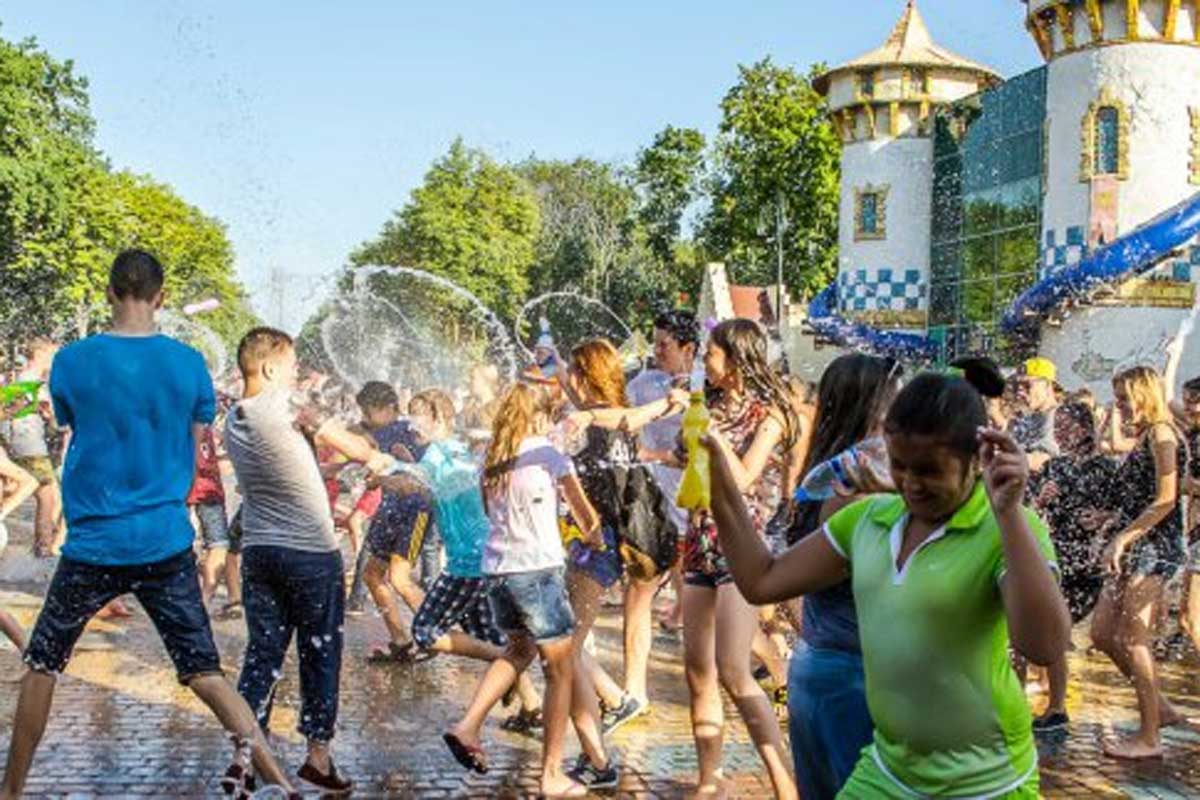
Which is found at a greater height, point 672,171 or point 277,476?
point 672,171

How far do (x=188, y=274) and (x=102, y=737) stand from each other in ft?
274

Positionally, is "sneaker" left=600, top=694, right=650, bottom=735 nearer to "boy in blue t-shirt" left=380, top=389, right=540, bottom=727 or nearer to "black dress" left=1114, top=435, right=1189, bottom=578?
"boy in blue t-shirt" left=380, top=389, right=540, bottom=727

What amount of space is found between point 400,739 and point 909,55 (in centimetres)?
2744

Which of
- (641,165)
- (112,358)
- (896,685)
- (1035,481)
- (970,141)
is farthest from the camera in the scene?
(641,165)

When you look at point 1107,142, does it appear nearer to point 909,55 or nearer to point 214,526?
point 909,55

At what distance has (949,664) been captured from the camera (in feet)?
9.48

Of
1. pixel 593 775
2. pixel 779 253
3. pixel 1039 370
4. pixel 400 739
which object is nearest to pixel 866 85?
pixel 779 253

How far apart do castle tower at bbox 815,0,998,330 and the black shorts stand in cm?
2413

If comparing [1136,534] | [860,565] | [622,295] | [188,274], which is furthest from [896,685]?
[188,274]

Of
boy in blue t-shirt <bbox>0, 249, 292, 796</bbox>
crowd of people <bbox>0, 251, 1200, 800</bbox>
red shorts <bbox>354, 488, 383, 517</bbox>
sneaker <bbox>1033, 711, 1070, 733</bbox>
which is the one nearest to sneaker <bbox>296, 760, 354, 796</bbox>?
crowd of people <bbox>0, 251, 1200, 800</bbox>

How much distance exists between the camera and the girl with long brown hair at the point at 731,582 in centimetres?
505

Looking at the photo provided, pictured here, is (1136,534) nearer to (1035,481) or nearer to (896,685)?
(1035,481)

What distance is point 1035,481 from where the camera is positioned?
8.11 metres

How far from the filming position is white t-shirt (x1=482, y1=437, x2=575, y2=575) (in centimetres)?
591
